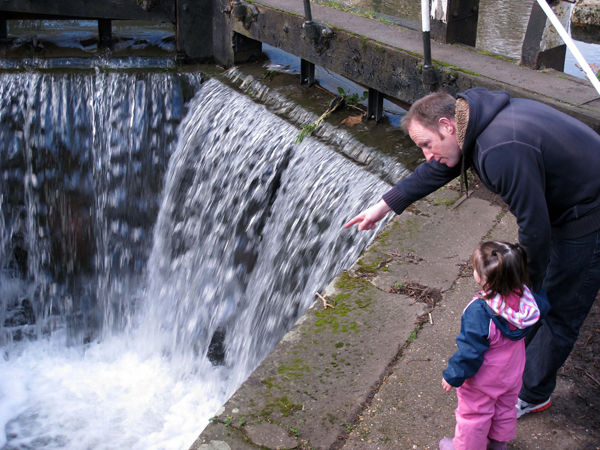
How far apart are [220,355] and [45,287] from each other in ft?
8.22

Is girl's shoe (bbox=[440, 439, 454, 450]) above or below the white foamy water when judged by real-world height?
above

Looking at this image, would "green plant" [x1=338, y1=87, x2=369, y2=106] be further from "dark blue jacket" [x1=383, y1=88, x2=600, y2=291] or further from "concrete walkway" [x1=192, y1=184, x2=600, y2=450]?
"dark blue jacket" [x1=383, y1=88, x2=600, y2=291]

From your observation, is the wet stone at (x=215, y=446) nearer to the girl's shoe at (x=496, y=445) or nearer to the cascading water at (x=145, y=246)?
the girl's shoe at (x=496, y=445)

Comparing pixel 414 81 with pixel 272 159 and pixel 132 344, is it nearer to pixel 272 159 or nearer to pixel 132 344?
pixel 272 159

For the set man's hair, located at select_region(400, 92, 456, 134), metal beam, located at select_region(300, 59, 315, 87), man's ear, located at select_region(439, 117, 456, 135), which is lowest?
metal beam, located at select_region(300, 59, 315, 87)

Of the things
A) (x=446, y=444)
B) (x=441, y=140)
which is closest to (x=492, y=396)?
(x=446, y=444)

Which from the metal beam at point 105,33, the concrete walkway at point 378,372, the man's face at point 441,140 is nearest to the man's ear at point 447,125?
the man's face at point 441,140

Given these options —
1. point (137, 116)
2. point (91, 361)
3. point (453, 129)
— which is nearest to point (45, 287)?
point (91, 361)

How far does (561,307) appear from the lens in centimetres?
229

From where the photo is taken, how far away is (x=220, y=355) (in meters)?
4.87

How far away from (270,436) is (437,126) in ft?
4.65

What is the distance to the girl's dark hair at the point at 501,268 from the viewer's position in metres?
1.97

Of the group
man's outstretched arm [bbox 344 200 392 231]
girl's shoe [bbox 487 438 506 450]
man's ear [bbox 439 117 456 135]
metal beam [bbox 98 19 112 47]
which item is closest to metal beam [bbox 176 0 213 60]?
metal beam [bbox 98 19 112 47]

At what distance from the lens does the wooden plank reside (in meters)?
6.14
